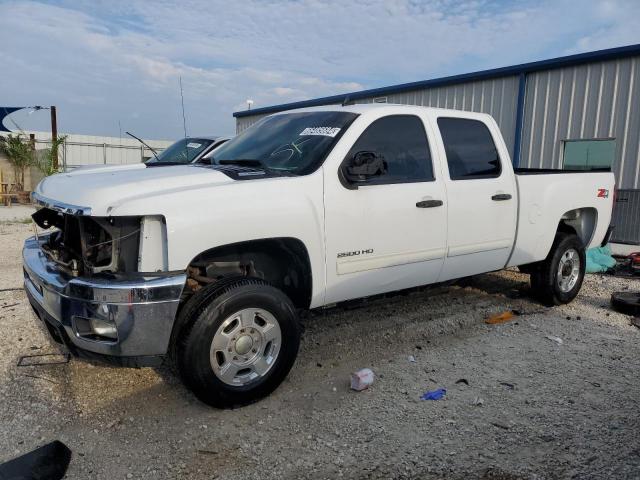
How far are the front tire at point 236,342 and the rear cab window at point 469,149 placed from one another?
81.5 inches

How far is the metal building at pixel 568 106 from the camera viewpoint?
10.2 m

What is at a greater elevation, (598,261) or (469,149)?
(469,149)

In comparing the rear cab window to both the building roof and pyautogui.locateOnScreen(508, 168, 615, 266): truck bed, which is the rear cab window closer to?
pyautogui.locateOnScreen(508, 168, 615, 266): truck bed

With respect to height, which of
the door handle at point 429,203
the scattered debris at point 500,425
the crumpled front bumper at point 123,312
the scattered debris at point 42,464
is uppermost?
the door handle at point 429,203

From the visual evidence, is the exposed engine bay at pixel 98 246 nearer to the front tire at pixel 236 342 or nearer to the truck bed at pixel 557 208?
the front tire at pixel 236 342

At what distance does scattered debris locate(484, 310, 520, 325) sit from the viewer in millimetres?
5305

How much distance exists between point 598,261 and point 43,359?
727 cm

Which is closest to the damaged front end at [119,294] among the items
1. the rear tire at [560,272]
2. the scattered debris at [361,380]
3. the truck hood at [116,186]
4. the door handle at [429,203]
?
the truck hood at [116,186]

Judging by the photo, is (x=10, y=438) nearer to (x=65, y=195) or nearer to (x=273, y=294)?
(x=65, y=195)

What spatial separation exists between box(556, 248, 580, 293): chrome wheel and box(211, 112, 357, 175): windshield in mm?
3208

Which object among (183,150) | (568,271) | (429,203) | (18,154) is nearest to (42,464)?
(429,203)

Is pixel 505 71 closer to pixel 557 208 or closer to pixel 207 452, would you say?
pixel 557 208

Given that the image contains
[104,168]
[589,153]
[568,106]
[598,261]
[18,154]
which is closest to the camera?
[104,168]

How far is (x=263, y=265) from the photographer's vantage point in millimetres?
3811
